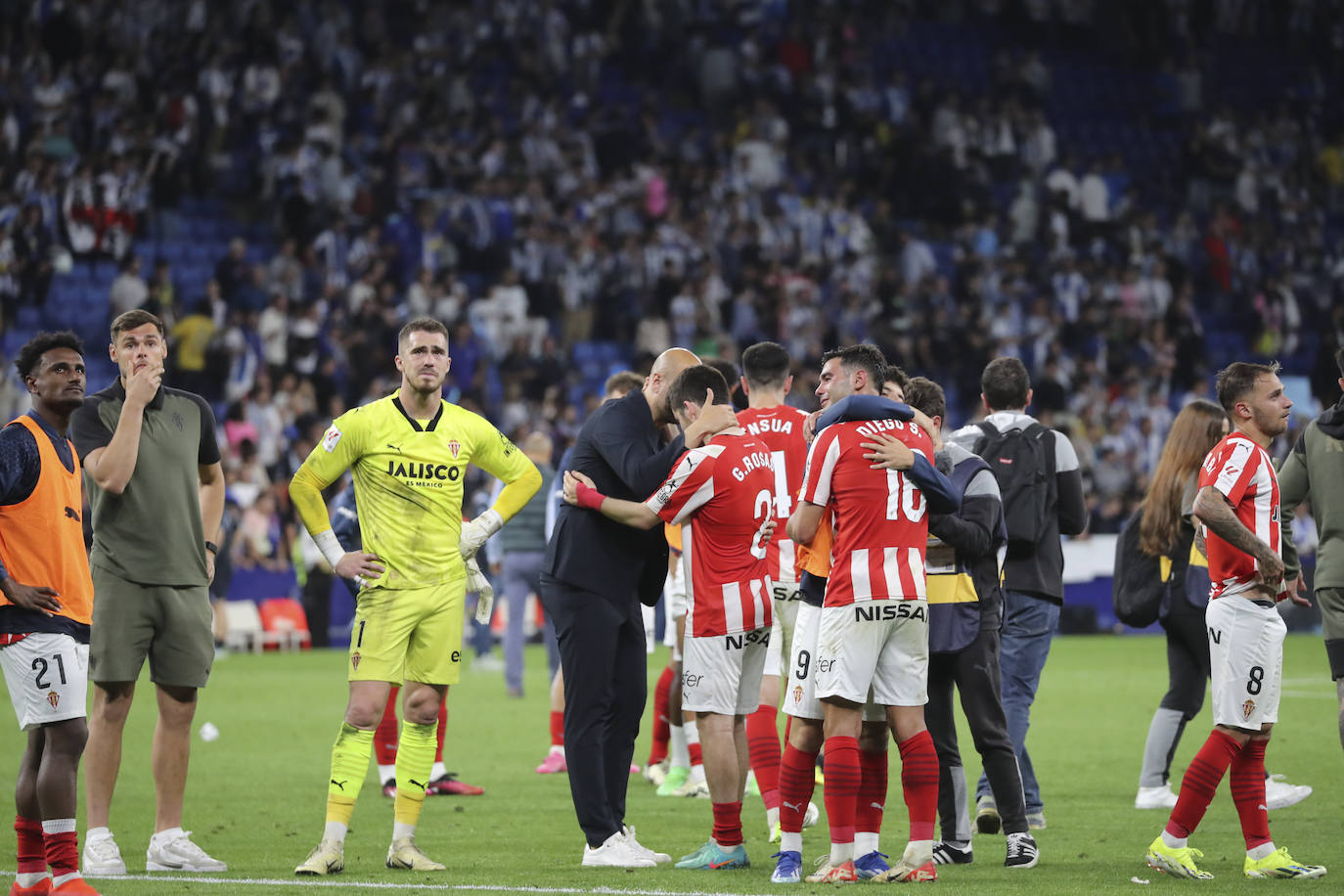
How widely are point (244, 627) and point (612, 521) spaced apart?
49.2 ft

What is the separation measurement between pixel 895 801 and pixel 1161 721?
169 centimetres

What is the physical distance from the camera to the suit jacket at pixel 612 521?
8.05 meters

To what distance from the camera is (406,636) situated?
7887 millimetres

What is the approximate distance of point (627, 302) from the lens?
2778cm

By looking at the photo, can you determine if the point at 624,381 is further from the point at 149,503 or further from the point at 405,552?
the point at 149,503

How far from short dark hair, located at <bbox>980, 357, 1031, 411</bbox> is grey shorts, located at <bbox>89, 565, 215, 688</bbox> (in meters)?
4.35

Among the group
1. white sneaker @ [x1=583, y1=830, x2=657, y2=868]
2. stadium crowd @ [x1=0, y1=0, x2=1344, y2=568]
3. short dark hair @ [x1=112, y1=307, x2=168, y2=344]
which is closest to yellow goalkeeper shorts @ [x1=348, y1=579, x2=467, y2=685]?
white sneaker @ [x1=583, y1=830, x2=657, y2=868]

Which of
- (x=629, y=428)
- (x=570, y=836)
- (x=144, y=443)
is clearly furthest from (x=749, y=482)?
(x=144, y=443)

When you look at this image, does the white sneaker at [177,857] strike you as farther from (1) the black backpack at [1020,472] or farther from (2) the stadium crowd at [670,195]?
(2) the stadium crowd at [670,195]

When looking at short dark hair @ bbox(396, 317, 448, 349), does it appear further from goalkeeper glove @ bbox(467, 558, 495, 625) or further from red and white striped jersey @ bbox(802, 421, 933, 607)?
red and white striped jersey @ bbox(802, 421, 933, 607)

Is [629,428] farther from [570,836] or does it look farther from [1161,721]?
[1161,721]

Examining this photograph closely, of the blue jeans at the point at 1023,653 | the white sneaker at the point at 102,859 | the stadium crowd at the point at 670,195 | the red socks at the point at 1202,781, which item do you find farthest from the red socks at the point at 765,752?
the stadium crowd at the point at 670,195

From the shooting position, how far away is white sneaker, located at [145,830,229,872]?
785cm

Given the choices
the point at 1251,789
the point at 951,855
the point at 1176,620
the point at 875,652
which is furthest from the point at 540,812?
the point at 1251,789
